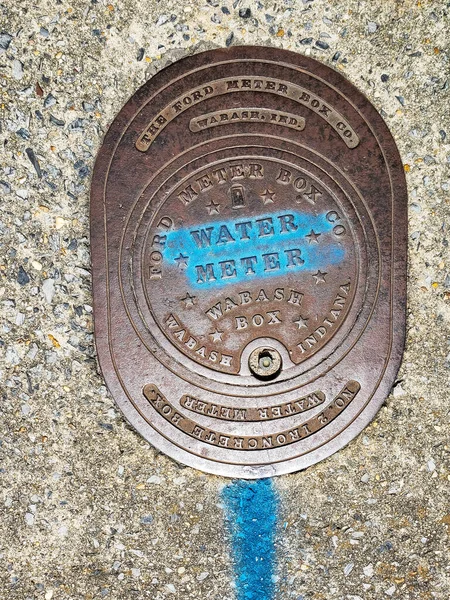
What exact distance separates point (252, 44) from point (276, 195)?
0.45 m

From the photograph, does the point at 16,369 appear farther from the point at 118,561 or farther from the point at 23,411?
the point at 118,561

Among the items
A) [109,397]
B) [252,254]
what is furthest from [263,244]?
[109,397]

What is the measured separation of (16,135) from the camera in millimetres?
1977

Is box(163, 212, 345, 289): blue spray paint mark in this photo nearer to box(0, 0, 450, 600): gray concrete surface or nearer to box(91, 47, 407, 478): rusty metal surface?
box(91, 47, 407, 478): rusty metal surface

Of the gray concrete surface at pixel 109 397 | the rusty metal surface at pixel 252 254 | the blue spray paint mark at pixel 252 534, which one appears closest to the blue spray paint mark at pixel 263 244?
the rusty metal surface at pixel 252 254

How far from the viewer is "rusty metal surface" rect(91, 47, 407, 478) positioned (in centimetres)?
193

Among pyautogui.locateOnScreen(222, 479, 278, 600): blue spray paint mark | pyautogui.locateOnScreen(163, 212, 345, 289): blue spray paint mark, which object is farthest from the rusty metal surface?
pyautogui.locateOnScreen(222, 479, 278, 600): blue spray paint mark

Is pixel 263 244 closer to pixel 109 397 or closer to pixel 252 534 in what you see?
pixel 109 397

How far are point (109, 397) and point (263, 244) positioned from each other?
2.12 ft

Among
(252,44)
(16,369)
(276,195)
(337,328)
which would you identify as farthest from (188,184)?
(16,369)

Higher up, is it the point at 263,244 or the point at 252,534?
the point at 263,244

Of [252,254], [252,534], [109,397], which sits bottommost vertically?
[252,534]

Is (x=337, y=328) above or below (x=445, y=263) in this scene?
below

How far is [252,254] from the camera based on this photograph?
6.35ft
